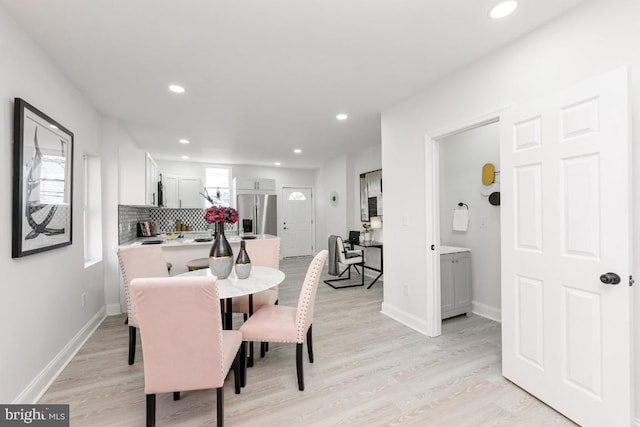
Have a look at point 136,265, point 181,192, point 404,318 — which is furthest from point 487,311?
point 181,192

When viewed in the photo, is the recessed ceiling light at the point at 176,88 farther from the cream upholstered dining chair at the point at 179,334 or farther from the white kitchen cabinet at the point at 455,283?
the white kitchen cabinet at the point at 455,283

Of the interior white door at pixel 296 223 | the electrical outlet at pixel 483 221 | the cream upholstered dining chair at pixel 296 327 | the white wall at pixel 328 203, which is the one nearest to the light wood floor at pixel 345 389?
the cream upholstered dining chair at pixel 296 327

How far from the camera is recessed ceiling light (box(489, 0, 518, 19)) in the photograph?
1.67 m

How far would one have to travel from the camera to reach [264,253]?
3020 mm

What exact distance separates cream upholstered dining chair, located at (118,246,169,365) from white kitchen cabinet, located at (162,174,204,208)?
3.52 m

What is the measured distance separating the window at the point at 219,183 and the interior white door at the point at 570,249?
6.23m

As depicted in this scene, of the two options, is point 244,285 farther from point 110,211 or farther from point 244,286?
point 110,211

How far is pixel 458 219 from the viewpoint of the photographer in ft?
12.1

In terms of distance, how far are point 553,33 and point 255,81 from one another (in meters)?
2.31

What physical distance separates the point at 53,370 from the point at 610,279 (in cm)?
374

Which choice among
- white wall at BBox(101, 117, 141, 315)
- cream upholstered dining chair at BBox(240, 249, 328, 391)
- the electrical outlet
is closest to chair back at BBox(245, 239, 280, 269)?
cream upholstered dining chair at BBox(240, 249, 328, 391)

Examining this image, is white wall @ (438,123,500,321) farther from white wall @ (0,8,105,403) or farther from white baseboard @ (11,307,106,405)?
white baseboard @ (11,307,106,405)

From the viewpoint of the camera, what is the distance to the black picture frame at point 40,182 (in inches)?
67.2

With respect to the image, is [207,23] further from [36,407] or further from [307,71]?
[36,407]
